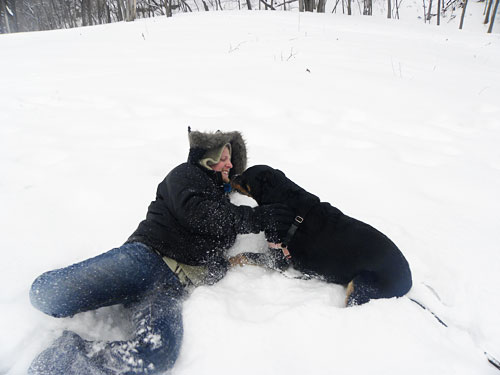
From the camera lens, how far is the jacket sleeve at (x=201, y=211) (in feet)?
5.97

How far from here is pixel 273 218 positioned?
1902 mm

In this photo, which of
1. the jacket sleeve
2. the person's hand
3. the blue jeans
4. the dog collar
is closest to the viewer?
the blue jeans

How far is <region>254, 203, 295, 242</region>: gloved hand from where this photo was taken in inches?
75.0

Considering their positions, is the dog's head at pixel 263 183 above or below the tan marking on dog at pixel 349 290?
above

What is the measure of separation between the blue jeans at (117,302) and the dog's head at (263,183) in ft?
2.27

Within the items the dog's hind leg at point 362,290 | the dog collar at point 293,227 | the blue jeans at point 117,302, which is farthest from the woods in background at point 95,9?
the blue jeans at point 117,302

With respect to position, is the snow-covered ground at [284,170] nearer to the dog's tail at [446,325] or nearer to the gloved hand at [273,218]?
the dog's tail at [446,325]

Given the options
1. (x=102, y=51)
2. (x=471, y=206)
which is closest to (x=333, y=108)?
(x=471, y=206)

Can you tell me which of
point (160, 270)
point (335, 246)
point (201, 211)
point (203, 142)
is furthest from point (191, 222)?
point (335, 246)

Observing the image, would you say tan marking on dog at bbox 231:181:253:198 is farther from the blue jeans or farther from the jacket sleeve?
the blue jeans

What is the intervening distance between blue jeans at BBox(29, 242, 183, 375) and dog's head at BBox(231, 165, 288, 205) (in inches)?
27.3

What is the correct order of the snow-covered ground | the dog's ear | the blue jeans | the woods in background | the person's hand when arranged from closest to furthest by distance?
the blue jeans < the snow-covered ground < the person's hand < the dog's ear < the woods in background

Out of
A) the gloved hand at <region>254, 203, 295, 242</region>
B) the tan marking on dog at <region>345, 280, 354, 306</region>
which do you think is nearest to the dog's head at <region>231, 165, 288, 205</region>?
the gloved hand at <region>254, 203, 295, 242</region>

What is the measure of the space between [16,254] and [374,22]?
40.4ft
